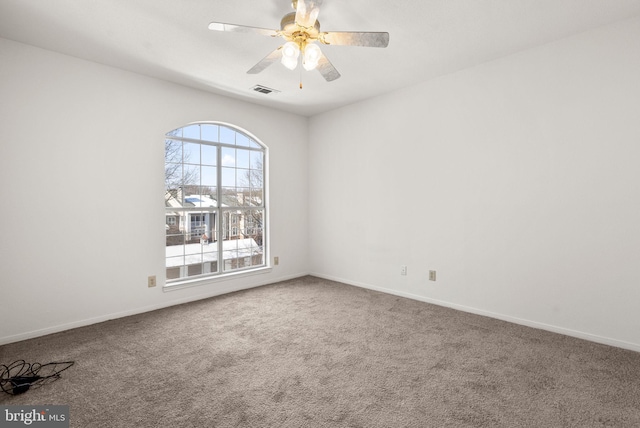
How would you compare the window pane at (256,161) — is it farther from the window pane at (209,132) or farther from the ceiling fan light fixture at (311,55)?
the ceiling fan light fixture at (311,55)

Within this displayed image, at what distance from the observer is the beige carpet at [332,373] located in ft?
5.85

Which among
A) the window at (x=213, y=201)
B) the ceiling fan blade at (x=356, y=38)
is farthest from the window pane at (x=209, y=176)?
the ceiling fan blade at (x=356, y=38)

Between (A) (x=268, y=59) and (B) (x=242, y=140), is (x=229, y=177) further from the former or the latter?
(A) (x=268, y=59)

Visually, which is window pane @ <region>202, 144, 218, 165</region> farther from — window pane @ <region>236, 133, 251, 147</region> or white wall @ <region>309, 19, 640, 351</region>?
white wall @ <region>309, 19, 640, 351</region>

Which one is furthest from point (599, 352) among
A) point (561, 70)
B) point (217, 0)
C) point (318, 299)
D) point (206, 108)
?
point (206, 108)

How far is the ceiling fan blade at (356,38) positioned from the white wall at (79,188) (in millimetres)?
2411

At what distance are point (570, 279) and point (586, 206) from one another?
0.66m

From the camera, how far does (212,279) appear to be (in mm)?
4094

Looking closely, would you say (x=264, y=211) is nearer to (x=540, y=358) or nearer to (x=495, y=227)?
(x=495, y=227)

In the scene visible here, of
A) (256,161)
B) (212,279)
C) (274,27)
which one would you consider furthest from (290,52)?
(212,279)

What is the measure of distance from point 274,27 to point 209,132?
199 cm

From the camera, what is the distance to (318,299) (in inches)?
154

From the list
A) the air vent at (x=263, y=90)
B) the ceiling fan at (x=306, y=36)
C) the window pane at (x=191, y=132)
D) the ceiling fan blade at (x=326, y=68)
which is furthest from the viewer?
the window pane at (x=191, y=132)

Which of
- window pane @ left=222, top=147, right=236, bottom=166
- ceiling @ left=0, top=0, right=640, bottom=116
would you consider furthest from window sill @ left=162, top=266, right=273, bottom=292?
ceiling @ left=0, top=0, right=640, bottom=116
